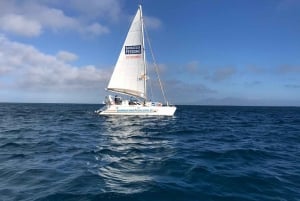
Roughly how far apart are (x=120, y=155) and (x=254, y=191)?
261 inches

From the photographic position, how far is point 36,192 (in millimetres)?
7562

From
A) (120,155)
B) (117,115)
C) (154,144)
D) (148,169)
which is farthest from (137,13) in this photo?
Result: (148,169)

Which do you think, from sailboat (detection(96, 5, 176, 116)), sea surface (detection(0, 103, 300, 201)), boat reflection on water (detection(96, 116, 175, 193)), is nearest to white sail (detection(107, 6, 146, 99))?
sailboat (detection(96, 5, 176, 116))

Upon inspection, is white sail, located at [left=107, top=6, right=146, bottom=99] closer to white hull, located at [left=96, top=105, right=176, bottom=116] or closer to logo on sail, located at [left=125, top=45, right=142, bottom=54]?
logo on sail, located at [left=125, top=45, right=142, bottom=54]

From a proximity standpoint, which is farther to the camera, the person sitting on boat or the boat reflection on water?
the person sitting on boat

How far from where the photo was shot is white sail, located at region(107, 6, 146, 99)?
42.0 m

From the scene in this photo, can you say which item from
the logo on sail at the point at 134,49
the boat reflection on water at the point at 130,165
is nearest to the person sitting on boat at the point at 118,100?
the logo on sail at the point at 134,49

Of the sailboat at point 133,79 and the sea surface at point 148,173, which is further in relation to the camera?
the sailboat at point 133,79

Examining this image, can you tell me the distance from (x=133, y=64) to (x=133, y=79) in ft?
7.04

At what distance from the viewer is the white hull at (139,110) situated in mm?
40969

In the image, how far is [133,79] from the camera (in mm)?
42594

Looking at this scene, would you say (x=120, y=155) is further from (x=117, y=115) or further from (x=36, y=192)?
(x=117, y=115)

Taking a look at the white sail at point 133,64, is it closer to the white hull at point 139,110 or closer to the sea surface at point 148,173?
the white hull at point 139,110

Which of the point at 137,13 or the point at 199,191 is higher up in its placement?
the point at 137,13
